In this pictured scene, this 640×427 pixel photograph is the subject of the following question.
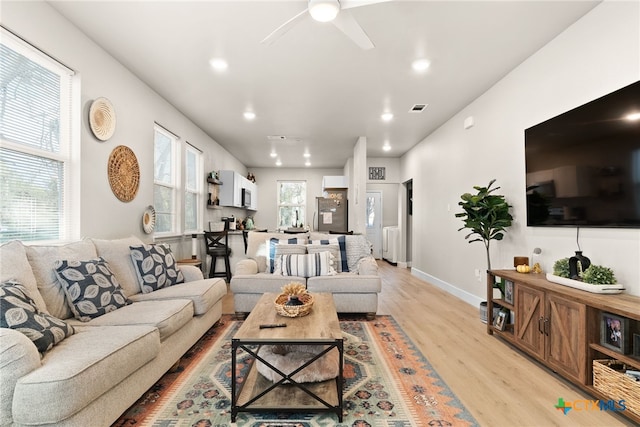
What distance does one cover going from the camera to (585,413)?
6.16 feet

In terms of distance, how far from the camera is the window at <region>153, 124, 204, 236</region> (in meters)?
4.36

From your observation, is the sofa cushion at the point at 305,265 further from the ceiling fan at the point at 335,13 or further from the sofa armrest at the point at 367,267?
the ceiling fan at the point at 335,13

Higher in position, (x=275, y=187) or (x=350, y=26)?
(x=350, y=26)

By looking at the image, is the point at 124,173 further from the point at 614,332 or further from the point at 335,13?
the point at 614,332

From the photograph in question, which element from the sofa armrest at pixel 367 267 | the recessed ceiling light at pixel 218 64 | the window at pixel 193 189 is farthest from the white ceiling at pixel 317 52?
the sofa armrest at pixel 367 267

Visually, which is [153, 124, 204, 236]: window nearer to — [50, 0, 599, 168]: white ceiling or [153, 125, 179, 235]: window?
[153, 125, 179, 235]: window

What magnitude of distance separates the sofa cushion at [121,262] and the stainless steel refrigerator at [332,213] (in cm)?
560

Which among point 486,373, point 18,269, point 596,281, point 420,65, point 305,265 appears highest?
point 420,65

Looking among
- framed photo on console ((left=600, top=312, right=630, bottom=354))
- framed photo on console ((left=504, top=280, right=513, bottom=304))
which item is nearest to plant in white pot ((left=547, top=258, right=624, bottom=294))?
framed photo on console ((left=600, top=312, right=630, bottom=354))

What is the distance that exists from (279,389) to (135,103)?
344cm

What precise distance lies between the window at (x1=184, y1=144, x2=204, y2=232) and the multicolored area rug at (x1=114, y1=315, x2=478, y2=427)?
2985 millimetres

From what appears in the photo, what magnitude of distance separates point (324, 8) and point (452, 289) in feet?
13.9

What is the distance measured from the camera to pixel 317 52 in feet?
9.98

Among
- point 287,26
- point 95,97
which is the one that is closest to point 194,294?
point 95,97
